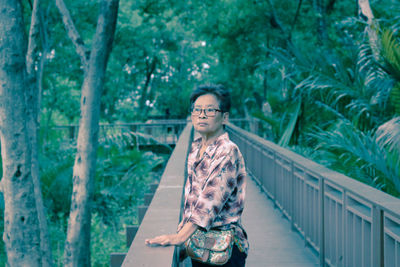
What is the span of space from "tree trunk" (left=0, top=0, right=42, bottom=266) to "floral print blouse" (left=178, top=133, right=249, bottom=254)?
15.5 feet

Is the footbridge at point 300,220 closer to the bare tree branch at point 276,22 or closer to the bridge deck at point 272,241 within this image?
the bridge deck at point 272,241

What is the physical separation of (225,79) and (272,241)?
22.5m

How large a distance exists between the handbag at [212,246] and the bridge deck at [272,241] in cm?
280

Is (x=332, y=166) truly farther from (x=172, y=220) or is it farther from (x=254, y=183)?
(x=254, y=183)

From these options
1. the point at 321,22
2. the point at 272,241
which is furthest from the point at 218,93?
the point at 321,22

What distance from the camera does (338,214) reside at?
443 cm

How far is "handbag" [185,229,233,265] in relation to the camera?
8.05ft

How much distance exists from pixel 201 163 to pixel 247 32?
16.4 m

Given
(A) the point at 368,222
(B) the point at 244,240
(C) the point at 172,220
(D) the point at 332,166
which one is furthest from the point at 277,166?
(B) the point at 244,240

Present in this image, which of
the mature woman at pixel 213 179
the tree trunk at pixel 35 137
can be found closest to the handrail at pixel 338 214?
the mature woman at pixel 213 179

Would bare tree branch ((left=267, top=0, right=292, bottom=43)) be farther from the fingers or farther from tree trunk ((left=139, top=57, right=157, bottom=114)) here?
the fingers

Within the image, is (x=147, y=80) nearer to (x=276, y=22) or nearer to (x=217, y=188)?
(x=276, y=22)

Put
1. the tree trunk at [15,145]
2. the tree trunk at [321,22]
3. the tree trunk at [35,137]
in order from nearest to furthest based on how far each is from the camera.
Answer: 1. the tree trunk at [15,145]
2. the tree trunk at [35,137]
3. the tree trunk at [321,22]

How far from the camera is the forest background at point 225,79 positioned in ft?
23.4
